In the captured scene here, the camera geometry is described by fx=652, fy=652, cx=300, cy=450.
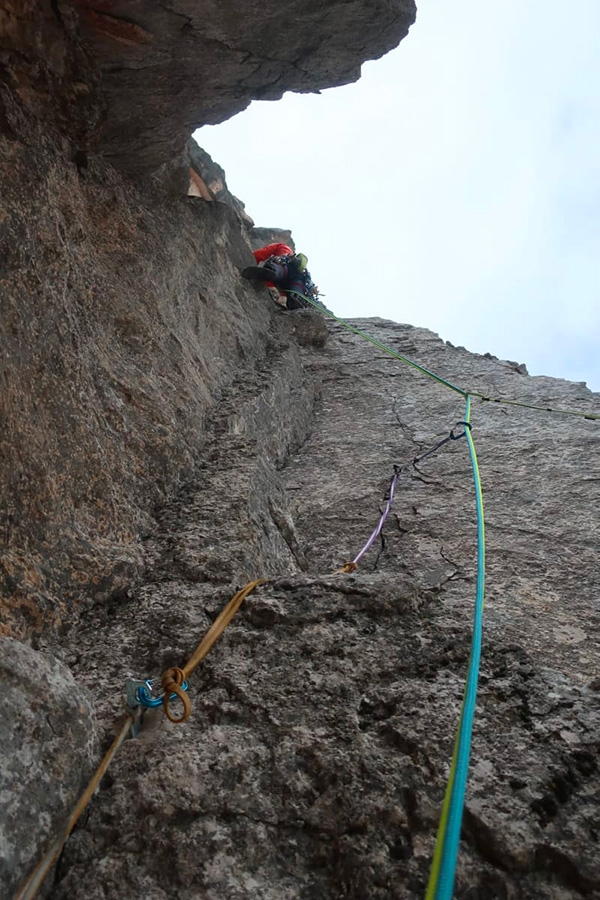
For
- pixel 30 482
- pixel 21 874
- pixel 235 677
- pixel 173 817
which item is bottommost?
pixel 21 874

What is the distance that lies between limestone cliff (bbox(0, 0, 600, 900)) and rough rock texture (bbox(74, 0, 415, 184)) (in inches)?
0.6

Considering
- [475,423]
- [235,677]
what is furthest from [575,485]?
[235,677]

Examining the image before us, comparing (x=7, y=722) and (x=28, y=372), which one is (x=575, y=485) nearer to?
(x=28, y=372)

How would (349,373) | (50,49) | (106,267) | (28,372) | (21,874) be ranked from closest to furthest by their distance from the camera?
(21,874), (28,372), (50,49), (106,267), (349,373)

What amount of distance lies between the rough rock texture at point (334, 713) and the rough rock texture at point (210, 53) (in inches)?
70.9

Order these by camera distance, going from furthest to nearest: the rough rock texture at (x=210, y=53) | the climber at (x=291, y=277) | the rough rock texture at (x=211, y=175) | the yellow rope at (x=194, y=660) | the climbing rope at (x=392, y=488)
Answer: the rough rock texture at (x=211, y=175), the climber at (x=291, y=277), the climbing rope at (x=392, y=488), the rough rock texture at (x=210, y=53), the yellow rope at (x=194, y=660)

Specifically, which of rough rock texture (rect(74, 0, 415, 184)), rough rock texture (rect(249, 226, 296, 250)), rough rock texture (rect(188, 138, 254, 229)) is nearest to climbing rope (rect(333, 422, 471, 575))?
rough rock texture (rect(74, 0, 415, 184))

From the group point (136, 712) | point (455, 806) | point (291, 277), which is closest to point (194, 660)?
point (136, 712)

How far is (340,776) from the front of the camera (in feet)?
4.78

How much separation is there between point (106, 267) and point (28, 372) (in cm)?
135

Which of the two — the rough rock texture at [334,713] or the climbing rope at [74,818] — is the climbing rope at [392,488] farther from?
the climbing rope at [74,818]

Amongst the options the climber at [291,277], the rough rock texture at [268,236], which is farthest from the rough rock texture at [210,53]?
the rough rock texture at [268,236]

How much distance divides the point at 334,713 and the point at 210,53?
2.86m

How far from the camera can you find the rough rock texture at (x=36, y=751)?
121cm
